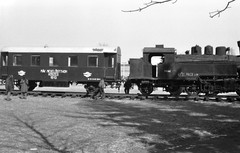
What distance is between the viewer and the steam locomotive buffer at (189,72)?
1736cm

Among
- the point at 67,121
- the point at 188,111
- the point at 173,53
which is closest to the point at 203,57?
the point at 173,53

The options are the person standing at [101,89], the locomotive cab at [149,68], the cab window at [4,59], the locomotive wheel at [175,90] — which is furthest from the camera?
the cab window at [4,59]

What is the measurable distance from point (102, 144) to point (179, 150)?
181 centimetres

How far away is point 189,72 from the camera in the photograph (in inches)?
687

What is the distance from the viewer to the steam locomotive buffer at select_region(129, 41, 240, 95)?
1736 centimetres

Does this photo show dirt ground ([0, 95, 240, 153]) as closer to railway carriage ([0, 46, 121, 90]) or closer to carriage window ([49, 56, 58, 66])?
railway carriage ([0, 46, 121, 90])

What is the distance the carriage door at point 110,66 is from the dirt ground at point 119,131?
287 inches

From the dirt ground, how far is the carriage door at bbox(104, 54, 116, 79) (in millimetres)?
7278

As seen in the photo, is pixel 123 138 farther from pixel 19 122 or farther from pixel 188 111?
pixel 188 111

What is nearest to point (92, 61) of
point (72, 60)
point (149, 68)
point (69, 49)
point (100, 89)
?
point (72, 60)

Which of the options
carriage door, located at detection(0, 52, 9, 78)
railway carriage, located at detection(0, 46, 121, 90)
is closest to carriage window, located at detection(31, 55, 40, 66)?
railway carriage, located at detection(0, 46, 121, 90)

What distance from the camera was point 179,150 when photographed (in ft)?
21.0

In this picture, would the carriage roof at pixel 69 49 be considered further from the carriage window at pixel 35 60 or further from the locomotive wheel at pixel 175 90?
the locomotive wheel at pixel 175 90

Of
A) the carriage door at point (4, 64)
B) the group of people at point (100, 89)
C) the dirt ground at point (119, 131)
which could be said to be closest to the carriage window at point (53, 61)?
the group of people at point (100, 89)
